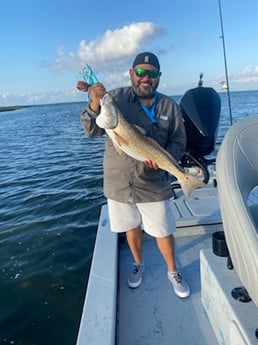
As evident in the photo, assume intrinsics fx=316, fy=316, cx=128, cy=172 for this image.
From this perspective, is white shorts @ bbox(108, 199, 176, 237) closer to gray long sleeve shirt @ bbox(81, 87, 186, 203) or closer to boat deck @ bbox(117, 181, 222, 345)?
gray long sleeve shirt @ bbox(81, 87, 186, 203)

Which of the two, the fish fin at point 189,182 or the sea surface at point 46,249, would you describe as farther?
the sea surface at point 46,249

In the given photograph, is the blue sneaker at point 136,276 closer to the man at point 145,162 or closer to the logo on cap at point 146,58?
the man at point 145,162

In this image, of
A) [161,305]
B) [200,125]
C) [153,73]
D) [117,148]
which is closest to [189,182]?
[117,148]

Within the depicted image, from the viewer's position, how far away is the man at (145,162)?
2.62 m

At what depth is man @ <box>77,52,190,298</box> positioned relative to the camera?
2.62m

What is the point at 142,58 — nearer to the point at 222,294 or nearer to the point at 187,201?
the point at 222,294

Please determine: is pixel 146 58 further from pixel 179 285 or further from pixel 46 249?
pixel 46 249

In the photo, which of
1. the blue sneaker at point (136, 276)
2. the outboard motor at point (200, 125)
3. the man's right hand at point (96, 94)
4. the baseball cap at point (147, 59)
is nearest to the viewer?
the man's right hand at point (96, 94)

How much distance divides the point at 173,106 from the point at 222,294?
1527 mm

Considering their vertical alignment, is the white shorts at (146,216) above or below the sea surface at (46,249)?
above

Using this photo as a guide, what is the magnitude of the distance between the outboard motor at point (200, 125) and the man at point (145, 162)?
139cm

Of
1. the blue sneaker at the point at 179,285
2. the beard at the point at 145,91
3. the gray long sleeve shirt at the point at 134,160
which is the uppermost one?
the beard at the point at 145,91

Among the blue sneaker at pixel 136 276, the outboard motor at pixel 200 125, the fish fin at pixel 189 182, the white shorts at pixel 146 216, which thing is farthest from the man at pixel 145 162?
the outboard motor at pixel 200 125

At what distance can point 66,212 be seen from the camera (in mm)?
6359
